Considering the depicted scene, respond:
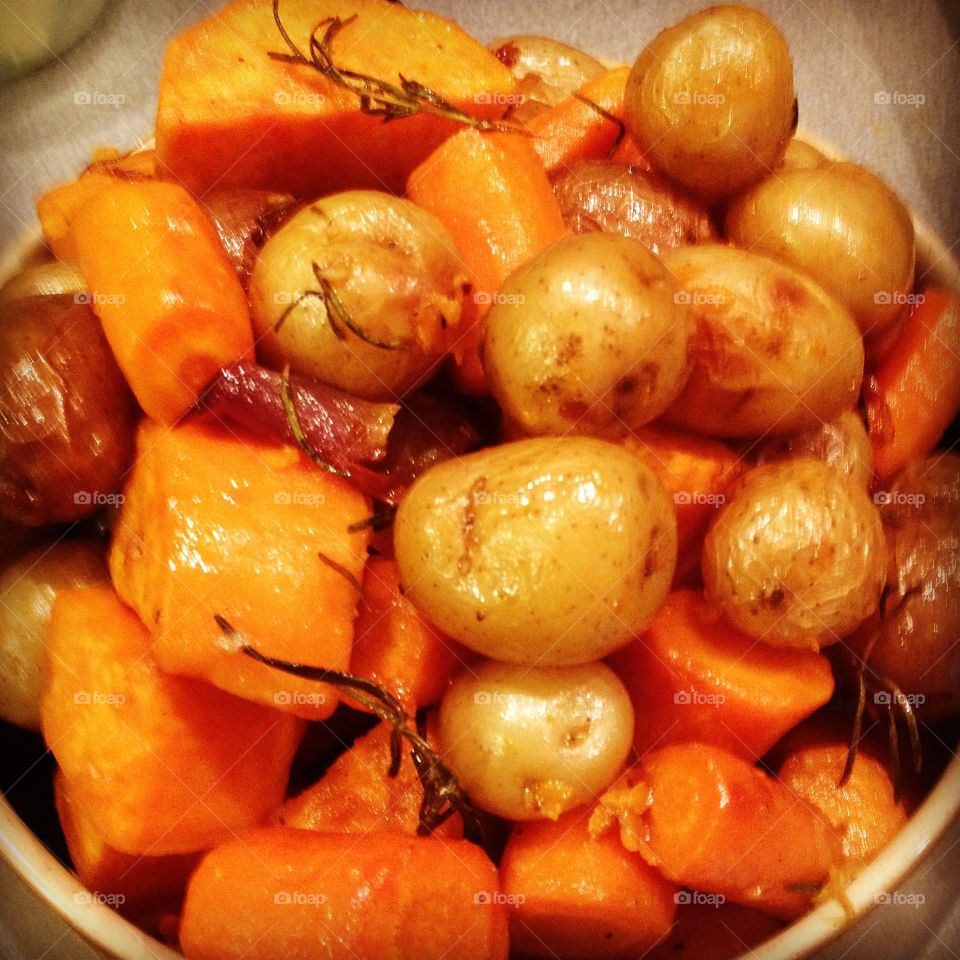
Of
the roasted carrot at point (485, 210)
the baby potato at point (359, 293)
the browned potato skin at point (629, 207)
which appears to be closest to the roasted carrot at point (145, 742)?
the baby potato at point (359, 293)

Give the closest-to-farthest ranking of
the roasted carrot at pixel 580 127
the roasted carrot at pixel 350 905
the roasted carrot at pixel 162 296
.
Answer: the roasted carrot at pixel 350 905, the roasted carrot at pixel 162 296, the roasted carrot at pixel 580 127

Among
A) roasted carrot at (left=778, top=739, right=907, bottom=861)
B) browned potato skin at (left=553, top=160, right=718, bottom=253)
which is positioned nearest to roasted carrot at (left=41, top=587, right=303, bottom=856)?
roasted carrot at (left=778, top=739, right=907, bottom=861)

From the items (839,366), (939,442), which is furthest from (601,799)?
(939,442)

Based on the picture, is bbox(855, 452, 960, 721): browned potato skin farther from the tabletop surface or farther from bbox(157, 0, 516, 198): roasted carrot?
bbox(157, 0, 516, 198): roasted carrot

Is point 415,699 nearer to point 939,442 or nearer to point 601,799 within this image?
point 601,799

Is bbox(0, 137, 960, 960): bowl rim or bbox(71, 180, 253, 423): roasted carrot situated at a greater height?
bbox(71, 180, 253, 423): roasted carrot

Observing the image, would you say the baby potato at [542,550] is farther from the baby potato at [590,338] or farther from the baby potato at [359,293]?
the baby potato at [359,293]
